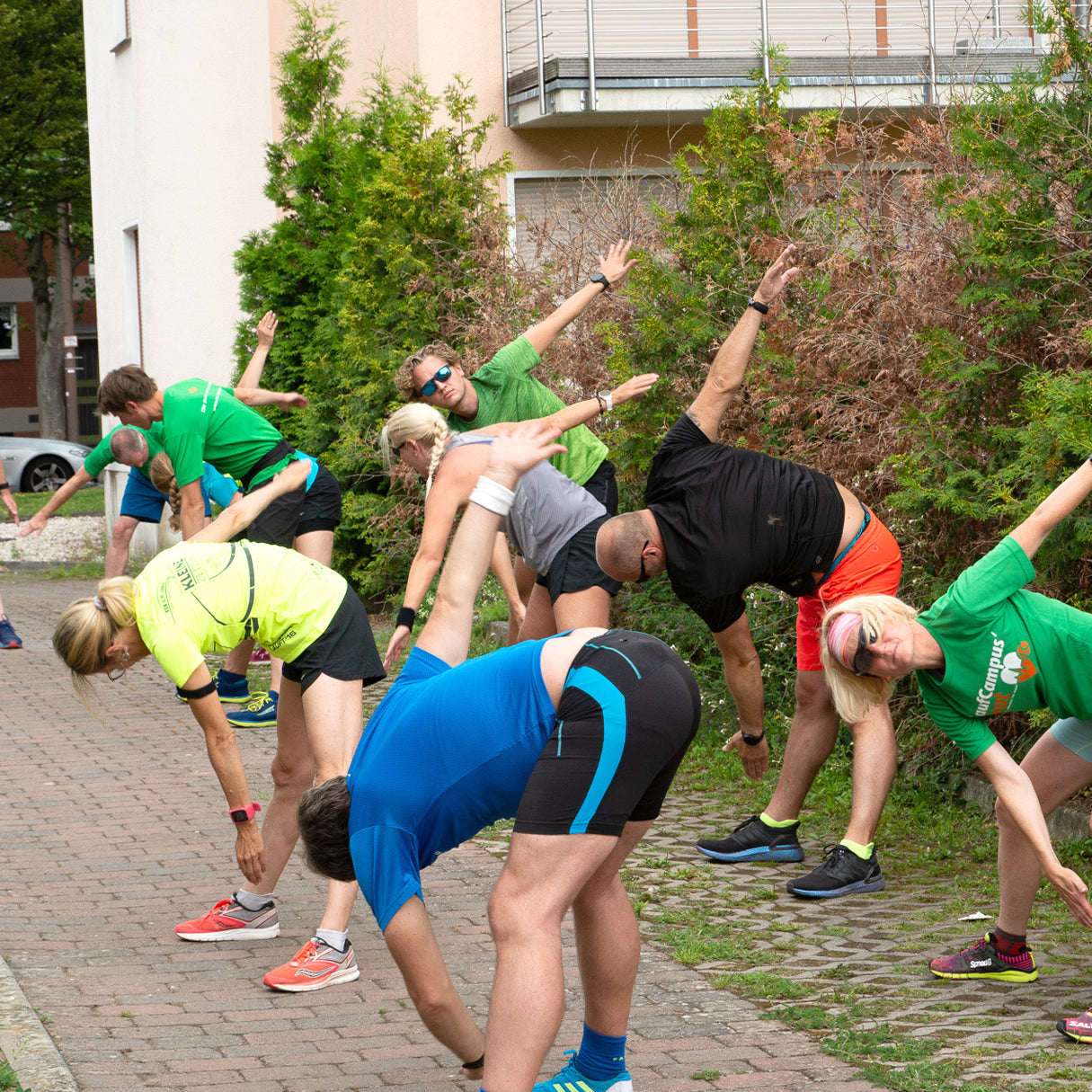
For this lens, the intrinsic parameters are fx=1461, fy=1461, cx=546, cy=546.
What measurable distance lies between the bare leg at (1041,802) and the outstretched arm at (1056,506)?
73cm

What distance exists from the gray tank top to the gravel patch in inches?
554

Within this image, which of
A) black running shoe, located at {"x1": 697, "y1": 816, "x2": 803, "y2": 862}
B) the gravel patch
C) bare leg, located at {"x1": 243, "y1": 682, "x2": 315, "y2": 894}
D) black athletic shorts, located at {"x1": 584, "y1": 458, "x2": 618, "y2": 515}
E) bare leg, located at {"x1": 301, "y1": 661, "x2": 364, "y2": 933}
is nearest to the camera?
bare leg, located at {"x1": 301, "y1": 661, "x2": 364, "y2": 933}

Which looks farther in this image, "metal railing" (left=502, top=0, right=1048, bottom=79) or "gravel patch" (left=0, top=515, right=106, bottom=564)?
"gravel patch" (left=0, top=515, right=106, bottom=564)

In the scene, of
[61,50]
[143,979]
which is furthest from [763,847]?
[61,50]

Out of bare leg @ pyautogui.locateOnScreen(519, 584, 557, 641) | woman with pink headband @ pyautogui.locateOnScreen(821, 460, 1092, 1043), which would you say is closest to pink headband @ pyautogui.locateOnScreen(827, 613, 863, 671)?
woman with pink headband @ pyautogui.locateOnScreen(821, 460, 1092, 1043)

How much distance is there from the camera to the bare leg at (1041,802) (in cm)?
441

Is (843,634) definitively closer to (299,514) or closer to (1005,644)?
(1005,644)

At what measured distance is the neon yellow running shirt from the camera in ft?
15.3

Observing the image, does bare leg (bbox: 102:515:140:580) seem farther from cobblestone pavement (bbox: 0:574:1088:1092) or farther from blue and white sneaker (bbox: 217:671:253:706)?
cobblestone pavement (bbox: 0:574:1088:1092)

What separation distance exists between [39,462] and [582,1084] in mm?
26774

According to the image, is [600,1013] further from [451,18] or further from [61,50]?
[61,50]

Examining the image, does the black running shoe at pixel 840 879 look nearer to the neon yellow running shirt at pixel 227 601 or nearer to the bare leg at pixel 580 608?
the bare leg at pixel 580 608

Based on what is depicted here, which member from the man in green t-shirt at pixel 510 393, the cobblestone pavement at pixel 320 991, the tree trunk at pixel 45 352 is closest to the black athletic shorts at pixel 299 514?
the cobblestone pavement at pixel 320 991

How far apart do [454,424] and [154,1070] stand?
3.19 metres
